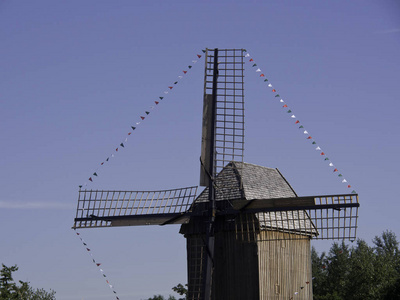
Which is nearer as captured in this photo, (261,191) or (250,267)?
(250,267)

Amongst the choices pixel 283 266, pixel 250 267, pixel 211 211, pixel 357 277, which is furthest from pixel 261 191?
pixel 357 277

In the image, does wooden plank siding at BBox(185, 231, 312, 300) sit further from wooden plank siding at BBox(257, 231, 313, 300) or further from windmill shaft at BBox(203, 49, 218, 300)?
windmill shaft at BBox(203, 49, 218, 300)

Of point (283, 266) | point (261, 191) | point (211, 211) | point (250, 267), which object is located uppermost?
point (261, 191)

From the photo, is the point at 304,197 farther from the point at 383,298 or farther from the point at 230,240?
the point at 383,298

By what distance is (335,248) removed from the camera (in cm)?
6562

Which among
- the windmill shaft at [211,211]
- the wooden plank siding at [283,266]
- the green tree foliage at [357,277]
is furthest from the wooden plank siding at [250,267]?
the green tree foliage at [357,277]

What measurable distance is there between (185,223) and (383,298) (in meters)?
20.2

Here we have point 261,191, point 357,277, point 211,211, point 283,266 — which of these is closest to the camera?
point 211,211

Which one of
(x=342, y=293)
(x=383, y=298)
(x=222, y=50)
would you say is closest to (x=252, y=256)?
(x=222, y=50)

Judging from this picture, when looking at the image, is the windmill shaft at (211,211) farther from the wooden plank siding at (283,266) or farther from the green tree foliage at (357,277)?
the green tree foliage at (357,277)

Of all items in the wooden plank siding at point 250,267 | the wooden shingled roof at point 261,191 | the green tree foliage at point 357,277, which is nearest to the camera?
the wooden plank siding at point 250,267

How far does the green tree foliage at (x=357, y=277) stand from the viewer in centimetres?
5094

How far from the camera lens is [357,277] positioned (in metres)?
53.8

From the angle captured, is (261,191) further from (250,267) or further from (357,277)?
(357,277)
